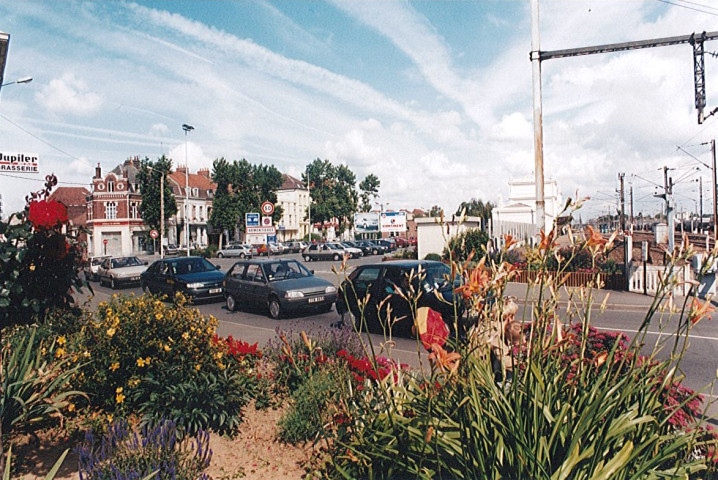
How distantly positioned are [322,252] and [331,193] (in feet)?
155

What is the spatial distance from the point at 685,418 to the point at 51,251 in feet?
20.3

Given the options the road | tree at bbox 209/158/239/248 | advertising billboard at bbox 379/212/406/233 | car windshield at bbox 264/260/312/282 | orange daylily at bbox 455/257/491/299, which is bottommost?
the road

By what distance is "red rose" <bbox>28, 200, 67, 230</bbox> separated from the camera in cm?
543

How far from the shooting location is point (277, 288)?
13.7 meters

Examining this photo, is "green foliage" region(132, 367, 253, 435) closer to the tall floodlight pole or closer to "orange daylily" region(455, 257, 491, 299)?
"orange daylily" region(455, 257, 491, 299)

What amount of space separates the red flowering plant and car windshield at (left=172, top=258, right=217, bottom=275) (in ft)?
39.9

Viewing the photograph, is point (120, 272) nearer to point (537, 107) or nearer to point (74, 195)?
point (537, 107)

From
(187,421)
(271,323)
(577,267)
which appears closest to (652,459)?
(187,421)

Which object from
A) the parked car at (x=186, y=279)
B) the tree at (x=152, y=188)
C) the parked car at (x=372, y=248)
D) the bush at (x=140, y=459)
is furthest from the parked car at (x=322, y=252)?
the bush at (x=140, y=459)

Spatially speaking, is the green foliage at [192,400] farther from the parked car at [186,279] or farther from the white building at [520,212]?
the parked car at [186,279]

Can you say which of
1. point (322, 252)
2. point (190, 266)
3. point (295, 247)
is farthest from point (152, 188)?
point (190, 266)

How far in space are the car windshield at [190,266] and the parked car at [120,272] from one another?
9204mm

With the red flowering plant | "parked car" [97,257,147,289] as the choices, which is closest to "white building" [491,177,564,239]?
the red flowering plant

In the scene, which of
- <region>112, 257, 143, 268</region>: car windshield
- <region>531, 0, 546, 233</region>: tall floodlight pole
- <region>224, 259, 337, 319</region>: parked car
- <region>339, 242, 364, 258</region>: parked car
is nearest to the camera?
<region>531, 0, 546, 233</region>: tall floodlight pole
